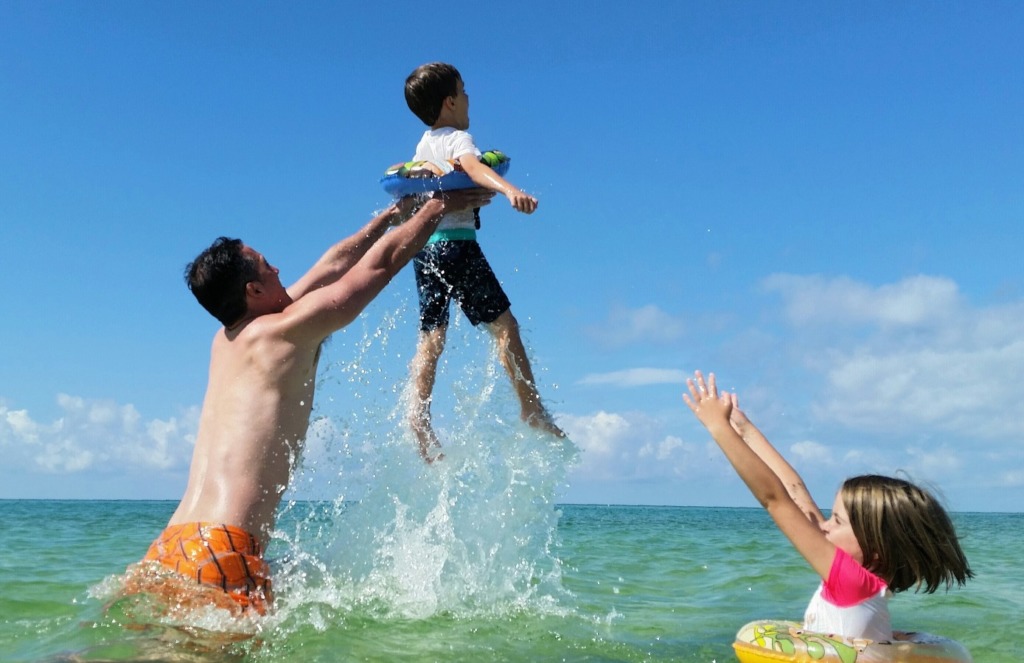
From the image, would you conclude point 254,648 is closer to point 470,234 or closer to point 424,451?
point 424,451

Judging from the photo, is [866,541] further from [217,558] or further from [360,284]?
[217,558]

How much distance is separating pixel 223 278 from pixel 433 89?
2031 mm

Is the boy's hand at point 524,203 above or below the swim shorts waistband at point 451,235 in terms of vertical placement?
below

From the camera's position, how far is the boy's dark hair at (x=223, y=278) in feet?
13.9

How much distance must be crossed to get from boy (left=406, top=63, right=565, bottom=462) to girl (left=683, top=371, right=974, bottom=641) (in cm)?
236

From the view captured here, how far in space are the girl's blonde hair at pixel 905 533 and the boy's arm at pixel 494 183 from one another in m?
2.15

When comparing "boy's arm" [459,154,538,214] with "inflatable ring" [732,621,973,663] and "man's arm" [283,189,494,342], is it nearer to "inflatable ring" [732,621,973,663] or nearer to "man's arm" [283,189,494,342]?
"man's arm" [283,189,494,342]

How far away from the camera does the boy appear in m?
5.61

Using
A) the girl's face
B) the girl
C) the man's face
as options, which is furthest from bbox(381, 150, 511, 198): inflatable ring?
the girl's face

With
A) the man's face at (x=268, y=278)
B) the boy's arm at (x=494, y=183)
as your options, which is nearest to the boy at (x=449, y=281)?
the boy's arm at (x=494, y=183)

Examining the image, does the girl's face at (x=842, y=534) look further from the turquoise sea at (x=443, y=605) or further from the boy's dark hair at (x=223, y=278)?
the boy's dark hair at (x=223, y=278)

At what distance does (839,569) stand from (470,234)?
9.83 ft

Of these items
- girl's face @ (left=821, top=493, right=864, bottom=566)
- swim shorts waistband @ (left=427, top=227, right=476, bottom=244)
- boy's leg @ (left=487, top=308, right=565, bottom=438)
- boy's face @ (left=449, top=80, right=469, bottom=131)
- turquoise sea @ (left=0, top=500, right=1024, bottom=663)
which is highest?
boy's face @ (left=449, top=80, right=469, bottom=131)

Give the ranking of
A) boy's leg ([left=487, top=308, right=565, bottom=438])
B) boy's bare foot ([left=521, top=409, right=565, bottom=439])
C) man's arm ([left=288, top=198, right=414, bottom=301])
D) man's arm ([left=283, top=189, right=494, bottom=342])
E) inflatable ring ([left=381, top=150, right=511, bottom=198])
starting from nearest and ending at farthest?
man's arm ([left=283, top=189, right=494, bottom=342])
man's arm ([left=288, top=198, right=414, bottom=301])
inflatable ring ([left=381, top=150, right=511, bottom=198])
boy's leg ([left=487, top=308, right=565, bottom=438])
boy's bare foot ([left=521, top=409, right=565, bottom=439])
